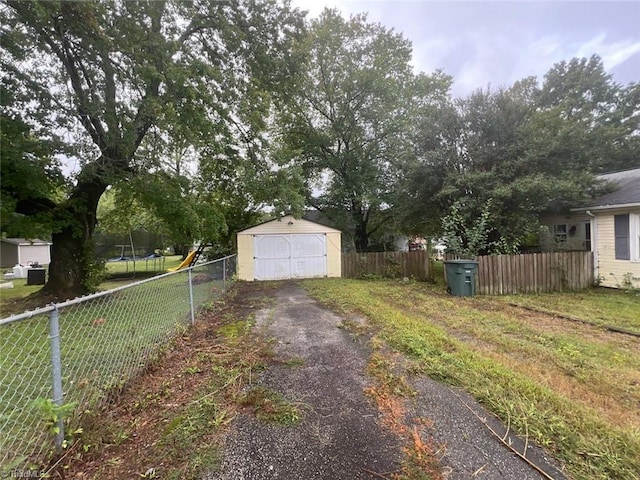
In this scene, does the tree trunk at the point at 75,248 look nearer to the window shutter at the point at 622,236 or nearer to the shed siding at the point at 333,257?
the shed siding at the point at 333,257

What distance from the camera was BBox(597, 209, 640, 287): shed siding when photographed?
802 centimetres

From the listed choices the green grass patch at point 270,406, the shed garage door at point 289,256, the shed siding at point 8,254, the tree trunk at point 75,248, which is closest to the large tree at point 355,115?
the shed garage door at point 289,256

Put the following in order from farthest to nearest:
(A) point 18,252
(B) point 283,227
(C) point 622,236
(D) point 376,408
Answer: (A) point 18,252 < (B) point 283,227 < (C) point 622,236 < (D) point 376,408

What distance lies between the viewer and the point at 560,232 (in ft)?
34.4

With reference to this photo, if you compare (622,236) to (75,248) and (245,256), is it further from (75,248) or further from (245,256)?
(75,248)

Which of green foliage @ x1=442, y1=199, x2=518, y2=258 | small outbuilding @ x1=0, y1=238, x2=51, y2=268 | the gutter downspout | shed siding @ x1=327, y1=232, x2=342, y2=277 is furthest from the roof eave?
small outbuilding @ x1=0, y1=238, x2=51, y2=268

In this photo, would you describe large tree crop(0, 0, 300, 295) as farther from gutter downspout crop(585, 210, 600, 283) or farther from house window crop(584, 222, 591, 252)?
house window crop(584, 222, 591, 252)

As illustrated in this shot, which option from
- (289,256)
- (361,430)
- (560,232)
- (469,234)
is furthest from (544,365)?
(560,232)

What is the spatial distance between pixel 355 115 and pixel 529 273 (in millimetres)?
11160

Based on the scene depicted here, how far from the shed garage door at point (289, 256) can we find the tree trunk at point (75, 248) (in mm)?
5339

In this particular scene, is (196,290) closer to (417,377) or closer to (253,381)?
(253,381)

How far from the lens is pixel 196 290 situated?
5.64 metres

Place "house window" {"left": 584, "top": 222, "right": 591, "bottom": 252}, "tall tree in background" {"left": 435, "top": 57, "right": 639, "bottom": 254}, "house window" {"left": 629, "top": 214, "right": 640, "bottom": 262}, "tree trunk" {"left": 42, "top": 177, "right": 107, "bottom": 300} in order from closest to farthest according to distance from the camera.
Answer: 1. "house window" {"left": 629, "top": 214, "right": 640, "bottom": 262}
2. "tree trunk" {"left": 42, "top": 177, "right": 107, "bottom": 300}
3. "tall tree in background" {"left": 435, "top": 57, "right": 639, "bottom": 254}
4. "house window" {"left": 584, "top": 222, "right": 591, "bottom": 252}

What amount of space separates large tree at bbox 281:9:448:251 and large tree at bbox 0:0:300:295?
17.8 ft
